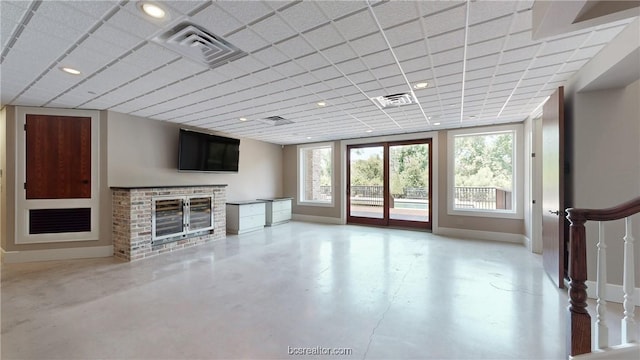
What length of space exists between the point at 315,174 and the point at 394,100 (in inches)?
192

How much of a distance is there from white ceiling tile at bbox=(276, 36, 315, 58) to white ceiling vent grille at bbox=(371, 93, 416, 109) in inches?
63.6

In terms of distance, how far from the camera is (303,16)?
75.3 inches

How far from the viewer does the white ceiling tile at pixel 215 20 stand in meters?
1.85

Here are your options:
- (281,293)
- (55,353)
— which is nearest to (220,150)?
(281,293)

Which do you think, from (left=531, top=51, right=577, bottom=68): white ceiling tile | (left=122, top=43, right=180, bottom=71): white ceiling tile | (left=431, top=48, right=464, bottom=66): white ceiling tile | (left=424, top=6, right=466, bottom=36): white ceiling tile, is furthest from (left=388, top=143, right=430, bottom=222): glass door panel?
(left=122, top=43, right=180, bottom=71): white ceiling tile

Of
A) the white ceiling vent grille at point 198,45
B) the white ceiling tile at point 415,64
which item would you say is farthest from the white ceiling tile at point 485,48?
the white ceiling vent grille at point 198,45

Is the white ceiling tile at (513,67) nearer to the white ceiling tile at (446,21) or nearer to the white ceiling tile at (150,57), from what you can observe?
the white ceiling tile at (446,21)

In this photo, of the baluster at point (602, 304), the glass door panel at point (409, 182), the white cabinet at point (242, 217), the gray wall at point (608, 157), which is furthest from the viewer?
the glass door panel at point (409, 182)

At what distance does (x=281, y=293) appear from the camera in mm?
2998

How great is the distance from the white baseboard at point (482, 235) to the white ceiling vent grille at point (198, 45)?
5.77 metres

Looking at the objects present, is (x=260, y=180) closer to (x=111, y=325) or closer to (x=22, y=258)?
(x=22, y=258)

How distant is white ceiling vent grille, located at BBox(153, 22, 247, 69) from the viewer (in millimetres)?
2109

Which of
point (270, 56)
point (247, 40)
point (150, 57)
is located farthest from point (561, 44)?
point (150, 57)

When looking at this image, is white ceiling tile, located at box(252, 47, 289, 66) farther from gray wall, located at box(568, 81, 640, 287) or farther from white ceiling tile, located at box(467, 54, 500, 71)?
gray wall, located at box(568, 81, 640, 287)
